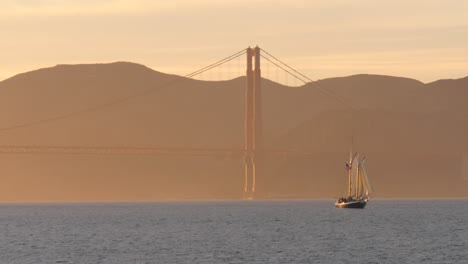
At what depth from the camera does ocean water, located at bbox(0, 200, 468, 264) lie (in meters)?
89.9

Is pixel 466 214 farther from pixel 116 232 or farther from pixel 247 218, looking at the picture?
pixel 116 232

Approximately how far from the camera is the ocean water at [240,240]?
89.9 m

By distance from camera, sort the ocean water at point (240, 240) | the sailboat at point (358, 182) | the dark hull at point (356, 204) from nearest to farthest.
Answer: the ocean water at point (240, 240)
the sailboat at point (358, 182)
the dark hull at point (356, 204)

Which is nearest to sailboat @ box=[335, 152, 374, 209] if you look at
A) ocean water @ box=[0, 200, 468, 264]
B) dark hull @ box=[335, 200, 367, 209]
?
dark hull @ box=[335, 200, 367, 209]

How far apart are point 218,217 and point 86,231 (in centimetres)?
3598

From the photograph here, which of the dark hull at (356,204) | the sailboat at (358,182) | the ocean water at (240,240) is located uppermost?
the sailboat at (358,182)

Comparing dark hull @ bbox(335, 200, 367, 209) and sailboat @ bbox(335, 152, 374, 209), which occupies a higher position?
sailboat @ bbox(335, 152, 374, 209)

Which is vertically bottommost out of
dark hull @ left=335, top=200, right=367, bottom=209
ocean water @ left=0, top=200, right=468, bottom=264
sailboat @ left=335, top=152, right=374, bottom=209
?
ocean water @ left=0, top=200, right=468, bottom=264

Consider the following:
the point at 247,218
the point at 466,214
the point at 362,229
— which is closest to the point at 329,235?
the point at 362,229

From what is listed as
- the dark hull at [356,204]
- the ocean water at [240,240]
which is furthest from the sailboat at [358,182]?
the ocean water at [240,240]

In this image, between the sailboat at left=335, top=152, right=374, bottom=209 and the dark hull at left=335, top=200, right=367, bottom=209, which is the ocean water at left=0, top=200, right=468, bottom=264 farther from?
the dark hull at left=335, top=200, right=367, bottom=209

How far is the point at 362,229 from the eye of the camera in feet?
405

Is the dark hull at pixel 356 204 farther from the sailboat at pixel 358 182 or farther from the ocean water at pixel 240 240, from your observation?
the ocean water at pixel 240 240

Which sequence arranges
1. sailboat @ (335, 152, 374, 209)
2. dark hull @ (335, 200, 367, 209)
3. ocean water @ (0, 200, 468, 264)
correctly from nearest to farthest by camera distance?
1. ocean water @ (0, 200, 468, 264)
2. sailboat @ (335, 152, 374, 209)
3. dark hull @ (335, 200, 367, 209)
